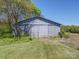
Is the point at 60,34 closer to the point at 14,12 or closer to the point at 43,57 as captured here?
the point at 14,12

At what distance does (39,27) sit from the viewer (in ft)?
94.4

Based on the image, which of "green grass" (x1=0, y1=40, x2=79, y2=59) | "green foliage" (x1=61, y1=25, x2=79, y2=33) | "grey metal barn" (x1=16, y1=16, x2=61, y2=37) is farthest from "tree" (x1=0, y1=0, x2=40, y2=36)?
"green foliage" (x1=61, y1=25, x2=79, y2=33)

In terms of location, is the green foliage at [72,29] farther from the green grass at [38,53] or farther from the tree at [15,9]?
the green grass at [38,53]

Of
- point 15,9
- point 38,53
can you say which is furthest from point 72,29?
point 38,53

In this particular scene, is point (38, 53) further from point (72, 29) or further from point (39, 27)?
point (72, 29)

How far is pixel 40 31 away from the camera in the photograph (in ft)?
93.9

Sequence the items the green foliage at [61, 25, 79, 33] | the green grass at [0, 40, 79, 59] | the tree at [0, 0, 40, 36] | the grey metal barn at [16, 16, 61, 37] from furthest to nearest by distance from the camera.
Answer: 1. the green foliage at [61, 25, 79, 33]
2. the tree at [0, 0, 40, 36]
3. the grey metal barn at [16, 16, 61, 37]
4. the green grass at [0, 40, 79, 59]

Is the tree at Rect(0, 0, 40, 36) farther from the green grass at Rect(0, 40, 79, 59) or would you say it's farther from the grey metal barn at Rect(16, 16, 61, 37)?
the green grass at Rect(0, 40, 79, 59)

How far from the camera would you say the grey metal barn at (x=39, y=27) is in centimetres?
2872

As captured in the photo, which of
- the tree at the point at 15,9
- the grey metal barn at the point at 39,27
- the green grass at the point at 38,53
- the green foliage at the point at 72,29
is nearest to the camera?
the green grass at the point at 38,53

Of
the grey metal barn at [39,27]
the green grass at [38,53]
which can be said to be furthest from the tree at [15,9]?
the green grass at [38,53]

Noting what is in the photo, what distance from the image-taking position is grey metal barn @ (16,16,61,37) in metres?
28.7

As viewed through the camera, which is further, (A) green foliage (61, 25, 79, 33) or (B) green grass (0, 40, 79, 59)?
(A) green foliage (61, 25, 79, 33)

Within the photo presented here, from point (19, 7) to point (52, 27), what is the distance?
6.72 m
